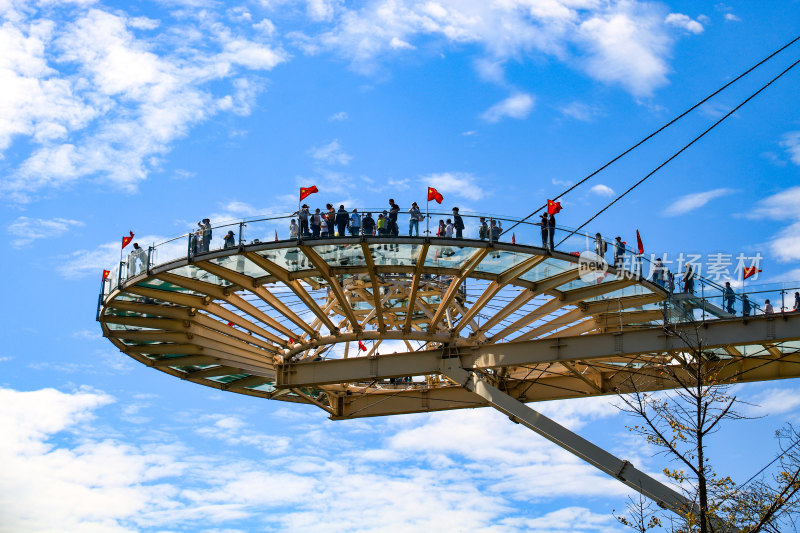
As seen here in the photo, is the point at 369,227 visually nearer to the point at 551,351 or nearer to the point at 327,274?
the point at 327,274

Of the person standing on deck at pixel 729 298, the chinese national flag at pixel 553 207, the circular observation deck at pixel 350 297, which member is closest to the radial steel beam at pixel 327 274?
the circular observation deck at pixel 350 297

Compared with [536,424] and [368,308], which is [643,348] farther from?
[368,308]

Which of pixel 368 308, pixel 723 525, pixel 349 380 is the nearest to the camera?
pixel 723 525

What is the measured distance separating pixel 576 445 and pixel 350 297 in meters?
10.2

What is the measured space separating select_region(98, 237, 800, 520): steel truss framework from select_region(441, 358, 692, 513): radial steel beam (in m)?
0.05

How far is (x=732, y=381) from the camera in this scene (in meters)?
35.6

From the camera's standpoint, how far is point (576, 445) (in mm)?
33781

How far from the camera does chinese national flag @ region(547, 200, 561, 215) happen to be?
1242 inches

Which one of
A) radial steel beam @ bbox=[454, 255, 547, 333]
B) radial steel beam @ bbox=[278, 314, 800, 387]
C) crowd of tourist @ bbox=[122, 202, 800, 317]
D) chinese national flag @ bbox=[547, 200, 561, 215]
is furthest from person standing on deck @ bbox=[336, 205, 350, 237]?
radial steel beam @ bbox=[278, 314, 800, 387]

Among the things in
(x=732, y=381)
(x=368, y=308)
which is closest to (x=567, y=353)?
(x=732, y=381)

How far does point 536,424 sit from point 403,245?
7944 millimetres

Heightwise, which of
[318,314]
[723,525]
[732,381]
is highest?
[318,314]

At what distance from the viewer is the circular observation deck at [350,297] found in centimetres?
3177

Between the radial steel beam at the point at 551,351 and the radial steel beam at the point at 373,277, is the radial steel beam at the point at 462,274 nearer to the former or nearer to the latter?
the radial steel beam at the point at 373,277
